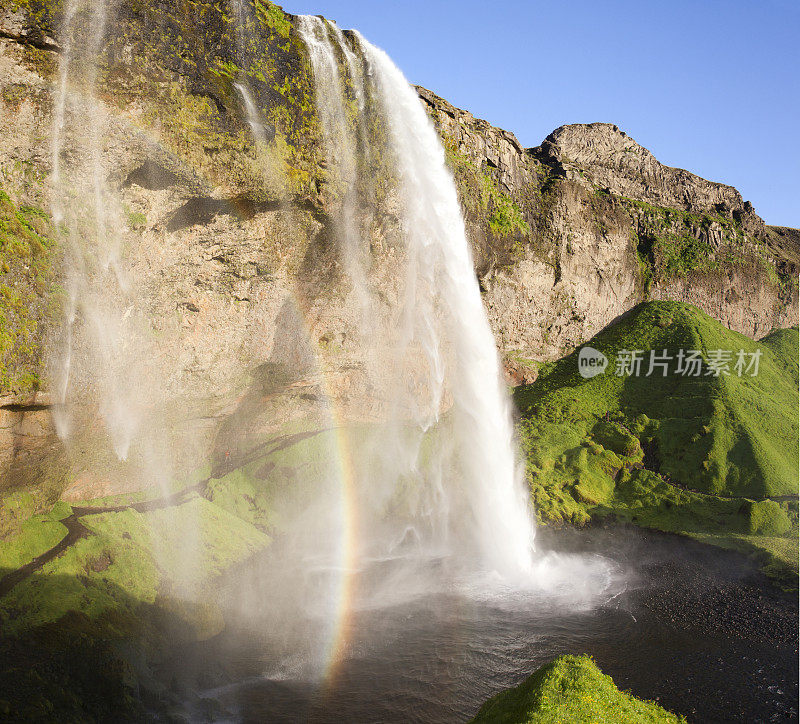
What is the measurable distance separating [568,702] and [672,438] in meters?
30.6

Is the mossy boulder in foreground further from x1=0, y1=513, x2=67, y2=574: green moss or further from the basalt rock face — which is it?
the basalt rock face

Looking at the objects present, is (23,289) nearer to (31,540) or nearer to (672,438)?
(31,540)

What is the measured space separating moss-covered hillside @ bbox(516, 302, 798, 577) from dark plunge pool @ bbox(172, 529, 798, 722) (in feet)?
20.1

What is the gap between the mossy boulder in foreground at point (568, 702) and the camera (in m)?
11.7

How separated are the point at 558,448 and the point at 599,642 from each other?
63.8 feet

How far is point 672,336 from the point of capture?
46.7m

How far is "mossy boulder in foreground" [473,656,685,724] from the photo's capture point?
1166 centimetres

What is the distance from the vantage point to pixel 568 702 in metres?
12.1

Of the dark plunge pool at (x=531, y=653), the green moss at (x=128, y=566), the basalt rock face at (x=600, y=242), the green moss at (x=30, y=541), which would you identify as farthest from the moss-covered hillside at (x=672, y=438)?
the green moss at (x=30, y=541)

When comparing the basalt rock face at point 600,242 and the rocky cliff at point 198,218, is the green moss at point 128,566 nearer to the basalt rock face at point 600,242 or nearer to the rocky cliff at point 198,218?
the rocky cliff at point 198,218

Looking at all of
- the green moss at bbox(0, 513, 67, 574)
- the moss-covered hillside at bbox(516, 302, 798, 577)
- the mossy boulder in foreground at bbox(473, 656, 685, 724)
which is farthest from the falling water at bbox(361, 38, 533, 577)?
the green moss at bbox(0, 513, 67, 574)

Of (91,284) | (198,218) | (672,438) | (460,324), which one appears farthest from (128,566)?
(672,438)

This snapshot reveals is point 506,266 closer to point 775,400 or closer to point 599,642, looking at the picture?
point 775,400

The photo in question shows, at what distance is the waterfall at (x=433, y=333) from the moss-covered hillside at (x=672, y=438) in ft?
13.3
